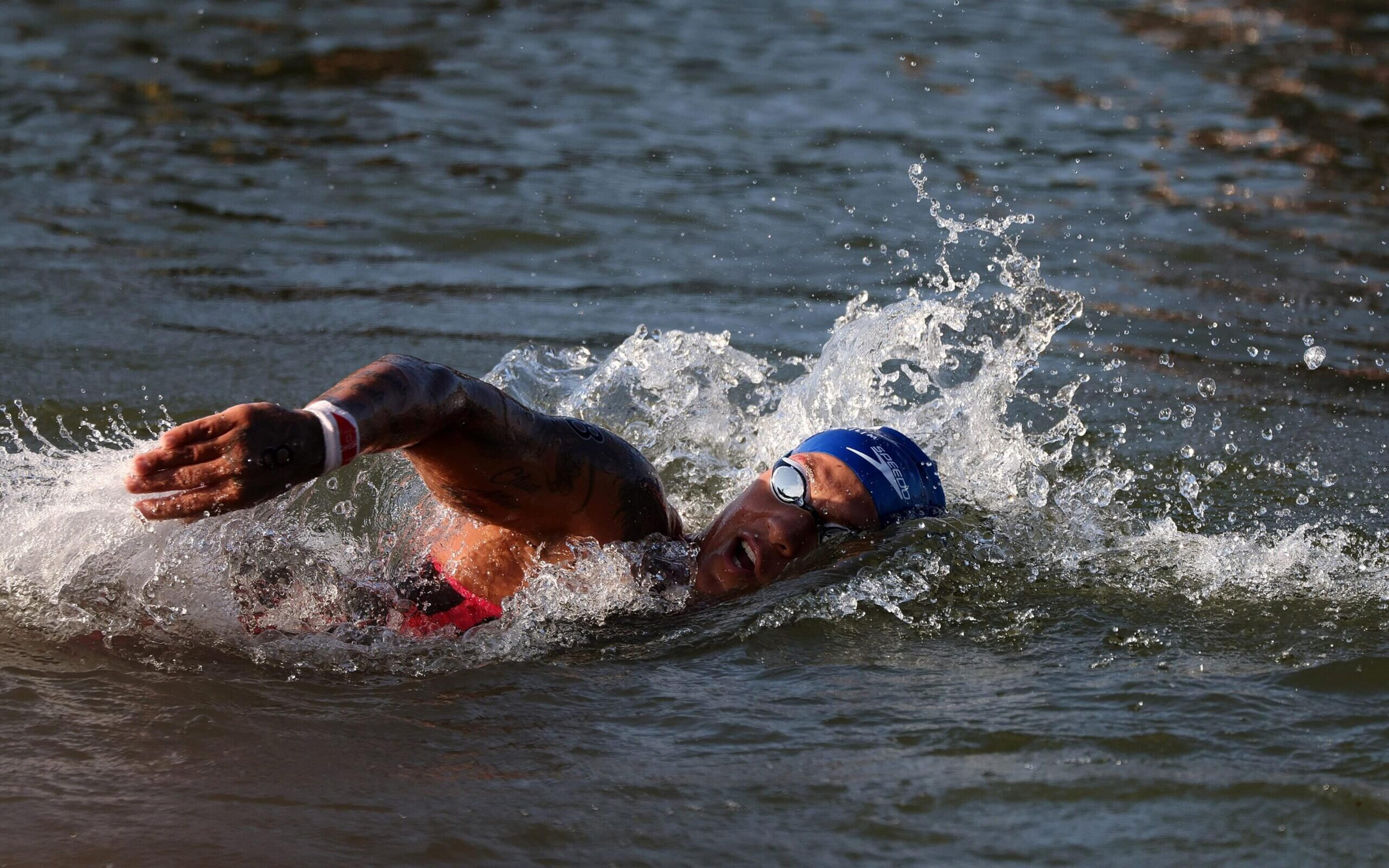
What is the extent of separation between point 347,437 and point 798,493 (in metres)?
1.84

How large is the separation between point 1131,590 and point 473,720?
2.30m

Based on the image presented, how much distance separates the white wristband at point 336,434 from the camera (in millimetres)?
3613

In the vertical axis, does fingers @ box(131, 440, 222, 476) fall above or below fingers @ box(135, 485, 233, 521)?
above

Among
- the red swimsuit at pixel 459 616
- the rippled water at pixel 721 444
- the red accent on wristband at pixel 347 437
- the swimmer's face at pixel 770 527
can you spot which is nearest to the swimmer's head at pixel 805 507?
the swimmer's face at pixel 770 527

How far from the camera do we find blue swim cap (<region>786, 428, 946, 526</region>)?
5.18 m

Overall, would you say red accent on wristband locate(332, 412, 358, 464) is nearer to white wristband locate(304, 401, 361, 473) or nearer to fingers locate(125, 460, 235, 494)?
white wristband locate(304, 401, 361, 473)

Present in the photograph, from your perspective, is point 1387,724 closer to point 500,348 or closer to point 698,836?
point 698,836

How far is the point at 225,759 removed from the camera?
392 centimetres

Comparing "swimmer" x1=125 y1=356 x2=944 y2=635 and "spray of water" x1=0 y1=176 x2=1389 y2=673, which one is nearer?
"swimmer" x1=125 y1=356 x2=944 y2=635

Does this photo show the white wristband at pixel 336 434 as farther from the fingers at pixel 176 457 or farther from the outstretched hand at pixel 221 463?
the fingers at pixel 176 457

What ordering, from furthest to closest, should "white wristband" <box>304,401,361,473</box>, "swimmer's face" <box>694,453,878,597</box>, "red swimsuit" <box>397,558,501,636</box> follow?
"swimmer's face" <box>694,453,878,597</box> → "red swimsuit" <box>397,558,501,636</box> → "white wristband" <box>304,401,361,473</box>

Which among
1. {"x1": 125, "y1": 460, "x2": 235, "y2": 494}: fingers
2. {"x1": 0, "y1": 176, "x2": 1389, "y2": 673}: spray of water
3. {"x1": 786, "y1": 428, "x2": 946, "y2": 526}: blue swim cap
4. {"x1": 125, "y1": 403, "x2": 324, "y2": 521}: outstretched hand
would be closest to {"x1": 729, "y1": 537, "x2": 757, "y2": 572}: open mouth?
{"x1": 0, "y1": 176, "x2": 1389, "y2": 673}: spray of water

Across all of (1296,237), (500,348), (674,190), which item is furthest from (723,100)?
(500,348)

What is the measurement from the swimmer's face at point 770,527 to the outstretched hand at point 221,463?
185 centimetres
